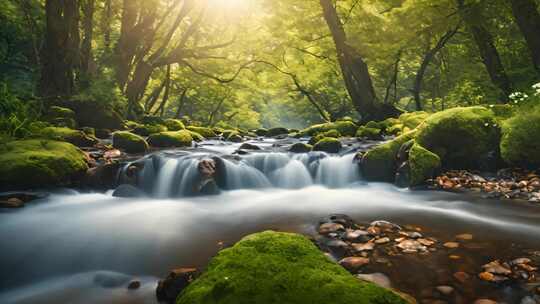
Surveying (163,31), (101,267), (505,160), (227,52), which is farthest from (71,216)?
(163,31)

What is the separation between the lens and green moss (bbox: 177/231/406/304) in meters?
2.65

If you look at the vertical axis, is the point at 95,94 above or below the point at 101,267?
above

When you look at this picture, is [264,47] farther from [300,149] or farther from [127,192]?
[127,192]

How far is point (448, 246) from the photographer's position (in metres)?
4.54

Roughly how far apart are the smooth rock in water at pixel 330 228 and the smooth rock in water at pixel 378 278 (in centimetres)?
137

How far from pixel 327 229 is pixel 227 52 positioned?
2144cm

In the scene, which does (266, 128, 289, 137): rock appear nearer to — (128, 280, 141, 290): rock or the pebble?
the pebble

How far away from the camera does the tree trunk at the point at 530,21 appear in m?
11.5

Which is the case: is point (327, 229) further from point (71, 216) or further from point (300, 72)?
point (300, 72)

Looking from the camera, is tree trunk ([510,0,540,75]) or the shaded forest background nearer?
tree trunk ([510,0,540,75])

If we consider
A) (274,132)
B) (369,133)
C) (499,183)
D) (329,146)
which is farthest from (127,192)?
(274,132)

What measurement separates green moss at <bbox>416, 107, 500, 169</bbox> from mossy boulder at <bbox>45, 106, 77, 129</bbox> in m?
11.9

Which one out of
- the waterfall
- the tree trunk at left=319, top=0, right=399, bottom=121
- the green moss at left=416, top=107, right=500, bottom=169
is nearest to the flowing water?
the waterfall

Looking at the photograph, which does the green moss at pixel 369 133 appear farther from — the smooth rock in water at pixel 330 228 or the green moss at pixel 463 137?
the smooth rock in water at pixel 330 228
